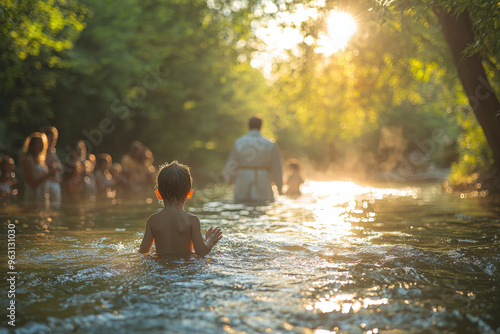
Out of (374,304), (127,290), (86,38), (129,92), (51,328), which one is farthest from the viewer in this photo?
(129,92)

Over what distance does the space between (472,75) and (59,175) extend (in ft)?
38.0

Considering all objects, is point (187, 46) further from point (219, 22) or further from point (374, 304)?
point (374, 304)

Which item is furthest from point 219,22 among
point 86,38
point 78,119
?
point 78,119

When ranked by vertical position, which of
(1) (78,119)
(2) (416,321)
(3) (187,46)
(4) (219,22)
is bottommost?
(2) (416,321)

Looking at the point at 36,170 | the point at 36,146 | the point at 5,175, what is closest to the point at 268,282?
the point at 36,146

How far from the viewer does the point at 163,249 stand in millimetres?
6117

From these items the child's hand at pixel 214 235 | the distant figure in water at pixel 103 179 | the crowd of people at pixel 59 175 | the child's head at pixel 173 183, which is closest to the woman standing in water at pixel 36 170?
the crowd of people at pixel 59 175

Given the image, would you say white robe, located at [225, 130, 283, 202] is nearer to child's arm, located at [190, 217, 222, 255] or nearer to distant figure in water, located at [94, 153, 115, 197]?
child's arm, located at [190, 217, 222, 255]

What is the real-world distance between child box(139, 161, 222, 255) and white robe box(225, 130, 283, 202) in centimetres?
618

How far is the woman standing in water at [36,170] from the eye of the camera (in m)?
12.8

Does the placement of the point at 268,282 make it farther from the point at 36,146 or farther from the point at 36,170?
the point at 36,170

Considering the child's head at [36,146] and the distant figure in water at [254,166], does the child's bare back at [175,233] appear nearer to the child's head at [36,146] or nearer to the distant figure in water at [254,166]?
the distant figure in water at [254,166]

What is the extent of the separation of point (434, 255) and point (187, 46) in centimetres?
2951

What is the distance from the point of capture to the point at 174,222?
19.7 feet
